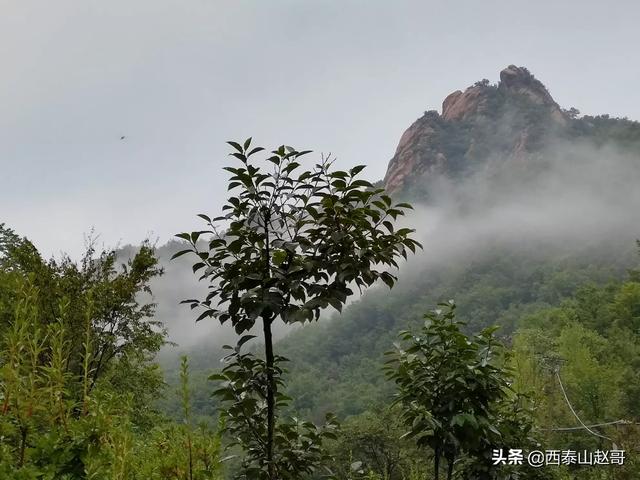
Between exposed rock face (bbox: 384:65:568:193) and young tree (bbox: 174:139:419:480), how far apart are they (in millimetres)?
153266

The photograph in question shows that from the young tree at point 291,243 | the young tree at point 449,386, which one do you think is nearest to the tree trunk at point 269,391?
the young tree at point 291,243

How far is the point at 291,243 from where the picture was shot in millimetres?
2660

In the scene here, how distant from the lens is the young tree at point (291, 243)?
8.89ft

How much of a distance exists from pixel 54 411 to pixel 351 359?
9625 cm

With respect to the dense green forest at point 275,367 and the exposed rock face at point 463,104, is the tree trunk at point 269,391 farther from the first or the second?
the exposed rock face at point 463,104

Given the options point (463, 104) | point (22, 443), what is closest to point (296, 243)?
point (22, 443)

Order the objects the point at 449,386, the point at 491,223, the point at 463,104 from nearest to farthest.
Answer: the point at 449,386, the point at 491,223, the point at 463,104

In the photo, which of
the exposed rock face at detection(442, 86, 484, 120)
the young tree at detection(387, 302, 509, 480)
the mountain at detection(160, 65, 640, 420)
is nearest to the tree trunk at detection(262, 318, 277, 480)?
the young tree at detection(387, 302, 509, 480)

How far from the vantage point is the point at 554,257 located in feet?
339

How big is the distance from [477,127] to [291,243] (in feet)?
579

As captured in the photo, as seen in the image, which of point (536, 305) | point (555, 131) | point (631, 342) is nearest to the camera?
point (631, 342)

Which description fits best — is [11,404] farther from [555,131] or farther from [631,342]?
[555,131]

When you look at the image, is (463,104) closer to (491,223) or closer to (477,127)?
(477,127)

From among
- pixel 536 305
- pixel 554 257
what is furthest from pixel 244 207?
pixel 554 257
